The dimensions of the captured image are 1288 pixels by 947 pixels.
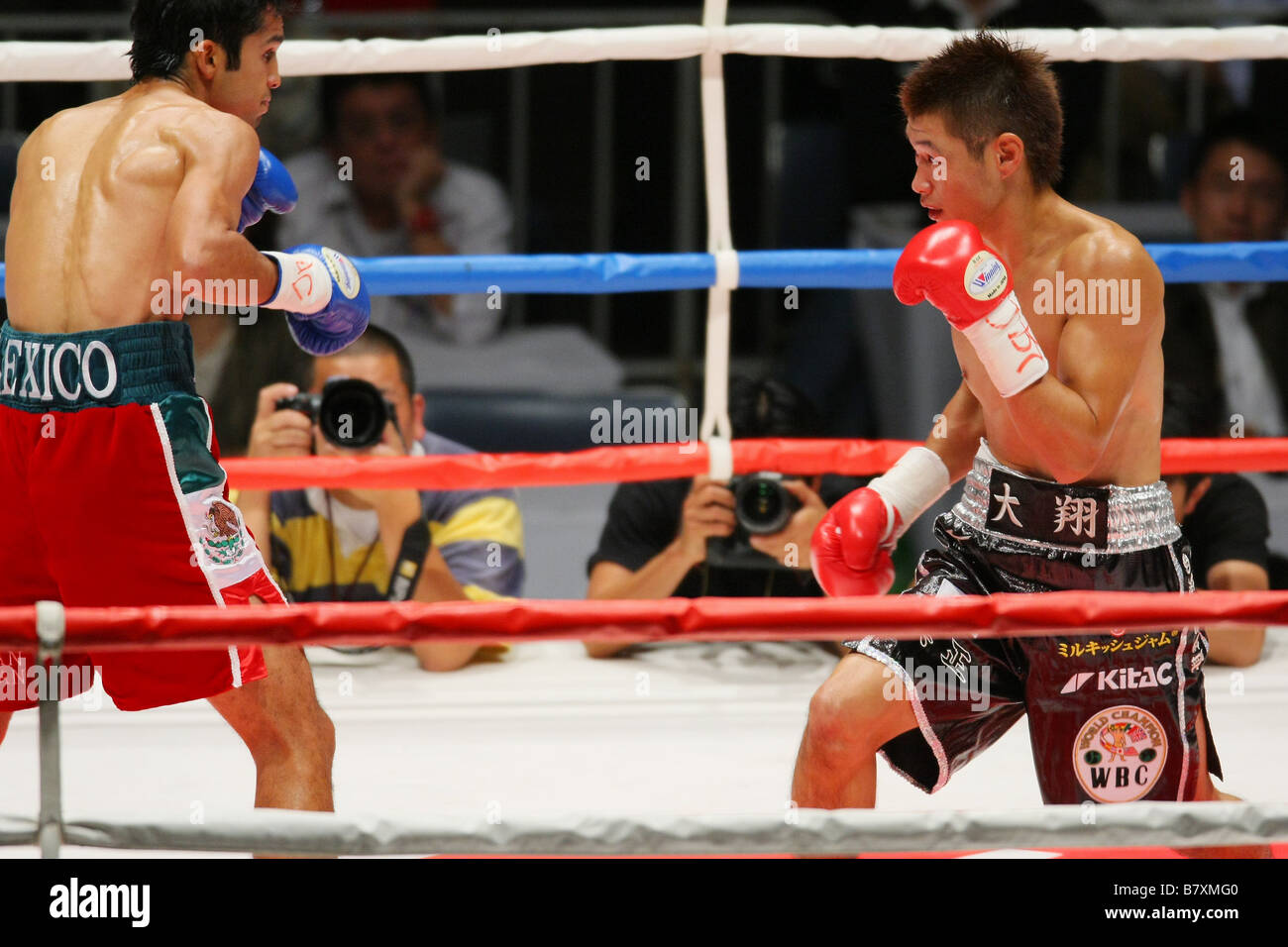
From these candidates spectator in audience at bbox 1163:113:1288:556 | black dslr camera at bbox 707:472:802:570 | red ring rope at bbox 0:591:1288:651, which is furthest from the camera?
spectator in audience at bbox 1163:113:1288:556

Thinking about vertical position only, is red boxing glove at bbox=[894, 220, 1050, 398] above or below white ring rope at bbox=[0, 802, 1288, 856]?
above

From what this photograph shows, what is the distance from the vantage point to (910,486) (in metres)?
1.75

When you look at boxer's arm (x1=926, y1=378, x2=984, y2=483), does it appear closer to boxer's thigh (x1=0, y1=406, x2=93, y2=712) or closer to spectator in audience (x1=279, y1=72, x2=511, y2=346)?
boxer's thigh (x1=0, y1=406, x2=93, y2=712)

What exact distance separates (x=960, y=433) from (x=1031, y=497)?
0.20 metres

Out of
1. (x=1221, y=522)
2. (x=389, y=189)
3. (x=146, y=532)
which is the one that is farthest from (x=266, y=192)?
(x=389, y=189)

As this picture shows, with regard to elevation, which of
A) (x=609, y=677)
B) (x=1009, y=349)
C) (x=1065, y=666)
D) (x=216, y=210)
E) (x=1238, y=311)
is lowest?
(x=609, y=677)

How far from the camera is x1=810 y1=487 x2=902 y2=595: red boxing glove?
67.4 inches

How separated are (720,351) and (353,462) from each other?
0.55 m

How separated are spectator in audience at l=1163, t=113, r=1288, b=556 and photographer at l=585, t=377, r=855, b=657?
3.82ft

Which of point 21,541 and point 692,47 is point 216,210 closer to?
point 21,541

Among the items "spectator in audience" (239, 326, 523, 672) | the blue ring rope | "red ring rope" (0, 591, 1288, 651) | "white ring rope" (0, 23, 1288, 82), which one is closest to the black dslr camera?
the blue ring rope

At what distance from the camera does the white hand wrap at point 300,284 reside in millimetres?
1616

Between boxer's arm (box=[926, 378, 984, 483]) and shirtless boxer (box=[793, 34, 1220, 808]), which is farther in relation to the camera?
boxer's arm (box=[926, 378, 984, 483])

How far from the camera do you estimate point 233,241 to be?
60.9 inches
